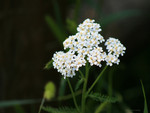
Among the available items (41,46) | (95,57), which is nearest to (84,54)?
(95,57)

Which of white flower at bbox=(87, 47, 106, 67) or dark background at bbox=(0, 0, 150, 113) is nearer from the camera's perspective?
white flower at bbox=(87, 47, 106, 67)

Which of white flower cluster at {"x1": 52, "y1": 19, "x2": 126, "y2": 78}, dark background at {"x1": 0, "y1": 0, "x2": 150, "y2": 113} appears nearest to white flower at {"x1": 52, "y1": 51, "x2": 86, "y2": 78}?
white flower cluster at {"x1": 52, "y1": 19, "x2": 126, "y2": 78}

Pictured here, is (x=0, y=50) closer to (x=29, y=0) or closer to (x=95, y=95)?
(x=29, y=0)

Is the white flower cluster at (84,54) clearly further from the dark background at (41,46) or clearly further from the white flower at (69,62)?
the dark background at (41,46)

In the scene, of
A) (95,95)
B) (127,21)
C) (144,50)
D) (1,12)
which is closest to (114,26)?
(127,21)

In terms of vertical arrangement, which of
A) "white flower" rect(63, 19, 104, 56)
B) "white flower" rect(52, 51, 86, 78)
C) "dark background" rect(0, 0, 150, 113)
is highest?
"dark background" rect(0, 0, 150, 113)

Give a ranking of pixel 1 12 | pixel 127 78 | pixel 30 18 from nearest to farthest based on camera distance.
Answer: pixel 1 12, pixel 30 18, pixel 127 78

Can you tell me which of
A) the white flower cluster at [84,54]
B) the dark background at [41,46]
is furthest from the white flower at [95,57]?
the dark background at [41,46]

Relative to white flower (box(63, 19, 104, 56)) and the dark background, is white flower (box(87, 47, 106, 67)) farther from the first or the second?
the dark background
